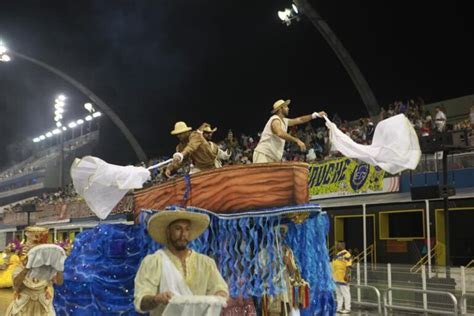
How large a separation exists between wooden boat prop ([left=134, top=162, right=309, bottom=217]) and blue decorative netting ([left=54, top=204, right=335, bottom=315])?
0.39 ft

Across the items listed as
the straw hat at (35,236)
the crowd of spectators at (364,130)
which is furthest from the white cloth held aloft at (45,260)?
the crowd of spectators at (364,130)

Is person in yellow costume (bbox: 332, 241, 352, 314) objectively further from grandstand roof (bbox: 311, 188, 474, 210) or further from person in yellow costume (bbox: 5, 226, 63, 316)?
person in yellow costume (bbox: 5, 226, 63, 316)

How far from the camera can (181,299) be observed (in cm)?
358

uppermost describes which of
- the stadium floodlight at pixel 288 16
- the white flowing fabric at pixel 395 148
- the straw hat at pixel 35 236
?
the stadium floodlight at pixel 288 16

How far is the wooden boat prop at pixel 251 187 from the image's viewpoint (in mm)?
6328

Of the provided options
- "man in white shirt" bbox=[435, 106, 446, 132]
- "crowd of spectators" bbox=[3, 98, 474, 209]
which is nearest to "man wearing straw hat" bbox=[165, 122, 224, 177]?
"crowd of spectators" bbox=[3, 98, 474, 209]

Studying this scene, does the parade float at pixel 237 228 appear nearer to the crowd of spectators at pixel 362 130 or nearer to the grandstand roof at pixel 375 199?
the crowd of spectators at pixel 362 130

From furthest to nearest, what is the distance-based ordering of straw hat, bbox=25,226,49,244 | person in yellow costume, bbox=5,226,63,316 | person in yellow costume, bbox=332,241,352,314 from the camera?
1. person in yellow costume, bbox=332,241,352,314
2. straw hat, bbox=25,226,49,244
3. person in yellow costume, bbox=5,226,63,316

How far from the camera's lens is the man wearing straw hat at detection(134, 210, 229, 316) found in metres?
3.69

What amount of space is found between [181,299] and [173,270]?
0.24 meters

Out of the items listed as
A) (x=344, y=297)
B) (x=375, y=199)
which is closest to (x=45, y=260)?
(x=344, y=297)

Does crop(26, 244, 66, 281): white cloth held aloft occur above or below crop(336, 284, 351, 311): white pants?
above

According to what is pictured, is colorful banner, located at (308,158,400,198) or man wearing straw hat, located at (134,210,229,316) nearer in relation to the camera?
man wearing straw hat, located at (134,210,229,316)

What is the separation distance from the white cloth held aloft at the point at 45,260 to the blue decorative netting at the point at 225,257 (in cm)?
72
